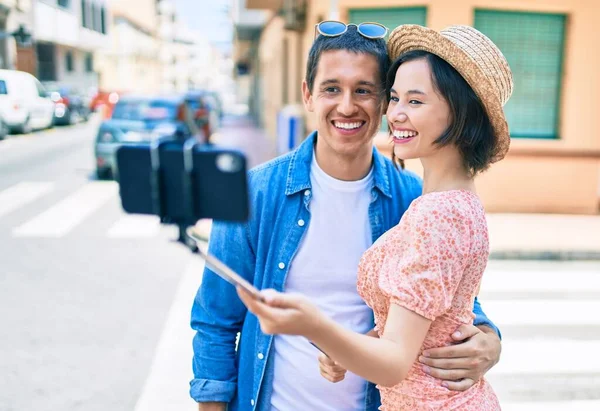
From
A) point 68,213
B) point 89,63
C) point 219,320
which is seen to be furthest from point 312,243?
point 89,63

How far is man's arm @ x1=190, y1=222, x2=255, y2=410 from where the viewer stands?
188 centimetres

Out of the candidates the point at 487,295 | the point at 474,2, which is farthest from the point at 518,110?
the point at 487,295

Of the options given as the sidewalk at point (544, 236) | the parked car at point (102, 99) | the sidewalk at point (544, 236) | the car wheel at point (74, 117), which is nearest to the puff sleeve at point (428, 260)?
the sidewalk at point (544, 236)

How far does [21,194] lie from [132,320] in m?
6.71

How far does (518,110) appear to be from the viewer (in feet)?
33.4

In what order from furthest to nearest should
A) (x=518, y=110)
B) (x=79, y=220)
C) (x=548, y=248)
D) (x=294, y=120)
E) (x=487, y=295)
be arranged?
(x=294, y=120) → (x=518, y=110) → (x=79, y=220) → (x=548, y=248) → (x=487, y=295)

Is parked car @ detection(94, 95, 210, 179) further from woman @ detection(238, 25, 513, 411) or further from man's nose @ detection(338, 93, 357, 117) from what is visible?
woman @ detection(238, 25, 513, 411)

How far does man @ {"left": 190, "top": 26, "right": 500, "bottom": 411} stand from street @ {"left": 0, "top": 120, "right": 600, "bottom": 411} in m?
1.15

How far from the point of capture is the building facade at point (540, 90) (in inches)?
385

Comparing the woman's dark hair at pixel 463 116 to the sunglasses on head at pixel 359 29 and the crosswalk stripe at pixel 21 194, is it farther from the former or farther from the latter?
the crosswalk stripe at pixel 21 194

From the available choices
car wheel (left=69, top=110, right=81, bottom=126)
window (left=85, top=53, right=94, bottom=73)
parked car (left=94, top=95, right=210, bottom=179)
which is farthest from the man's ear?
window (left=85, top=53, right=94, bottom=73)

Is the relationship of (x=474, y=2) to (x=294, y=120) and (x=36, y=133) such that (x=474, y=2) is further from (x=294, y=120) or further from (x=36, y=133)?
(x=36, y=133)

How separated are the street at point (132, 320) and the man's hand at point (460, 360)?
175 centimetres

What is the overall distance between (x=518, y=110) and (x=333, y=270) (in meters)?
9.21
